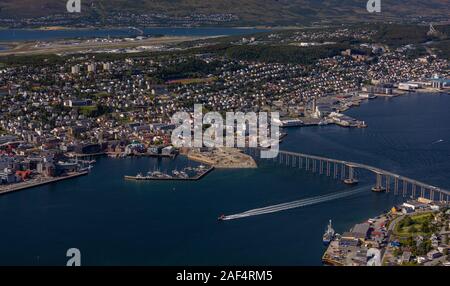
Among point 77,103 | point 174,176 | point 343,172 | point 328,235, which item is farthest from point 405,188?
point 77,103

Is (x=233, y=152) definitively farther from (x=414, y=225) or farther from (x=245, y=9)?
(x=245, y=9)

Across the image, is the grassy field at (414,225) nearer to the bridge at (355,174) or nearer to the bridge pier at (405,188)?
the bridge at (355,174)

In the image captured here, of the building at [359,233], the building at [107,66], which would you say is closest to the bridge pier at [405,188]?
the building at [359,233]

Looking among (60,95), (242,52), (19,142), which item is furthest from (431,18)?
(19,142)

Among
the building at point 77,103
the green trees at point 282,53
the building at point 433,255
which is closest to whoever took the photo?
the building at point 433,255

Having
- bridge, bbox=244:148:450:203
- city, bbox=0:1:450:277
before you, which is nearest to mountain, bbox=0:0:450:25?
city, bbox=0:1:450:277
